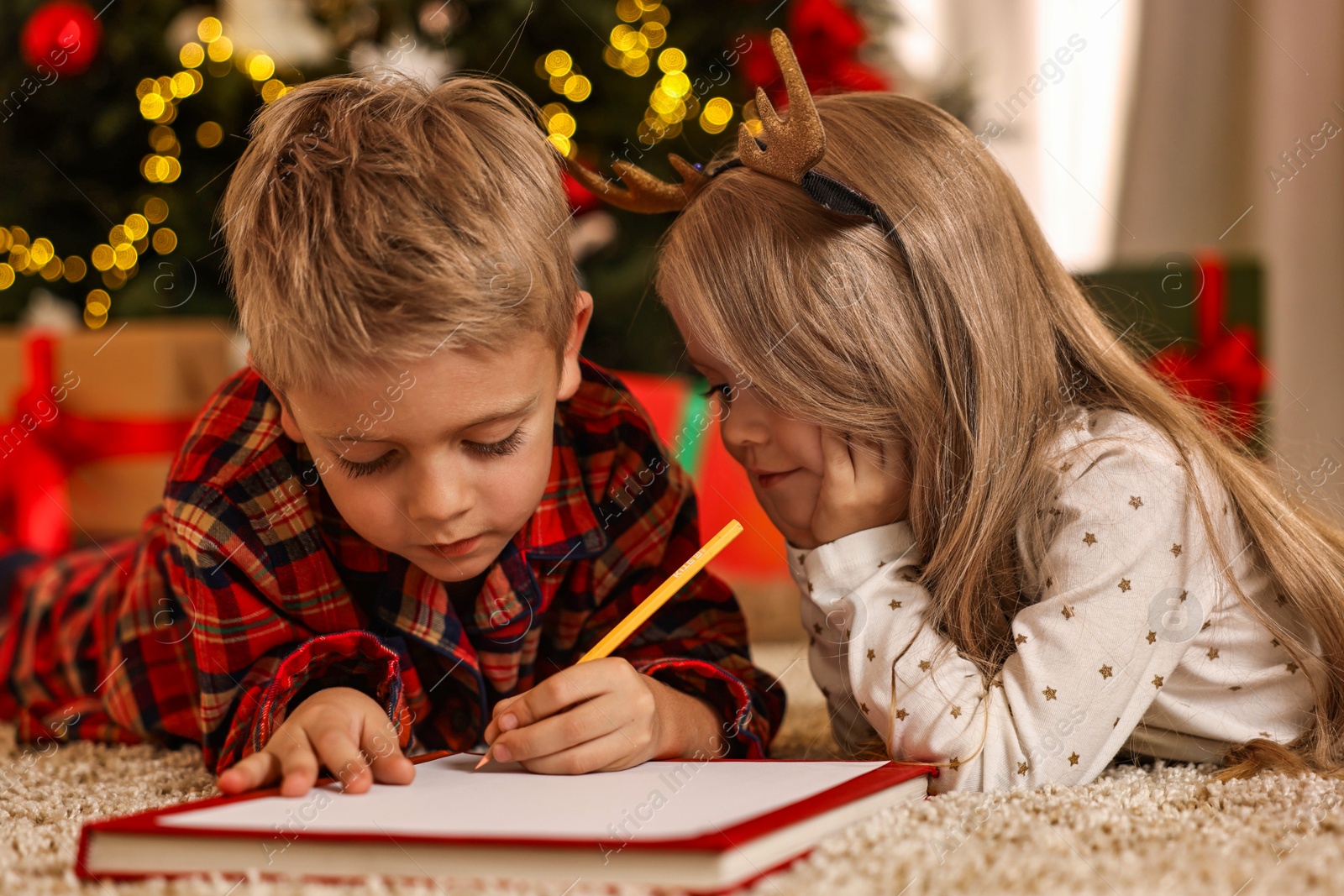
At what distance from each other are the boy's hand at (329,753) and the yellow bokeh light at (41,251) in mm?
1243

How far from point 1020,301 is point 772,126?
0.20 metres

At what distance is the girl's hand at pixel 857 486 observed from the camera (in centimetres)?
Result: 74

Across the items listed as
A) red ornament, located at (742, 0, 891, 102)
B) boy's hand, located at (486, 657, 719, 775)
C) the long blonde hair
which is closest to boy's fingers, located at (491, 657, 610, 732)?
boy's hand, located at (486, 657, 719, 775)

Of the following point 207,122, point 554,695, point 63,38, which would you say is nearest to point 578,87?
point 207,122

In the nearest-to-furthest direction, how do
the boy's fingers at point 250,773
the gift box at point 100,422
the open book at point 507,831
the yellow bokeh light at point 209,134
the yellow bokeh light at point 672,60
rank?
the open book at point 507,831
the boy's fingers at point 250,773
the gift box at point 100,422
the yellow bokeh light at point 672,60
the yellow bokeh light at point 209,134

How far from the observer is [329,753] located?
58 centimetres

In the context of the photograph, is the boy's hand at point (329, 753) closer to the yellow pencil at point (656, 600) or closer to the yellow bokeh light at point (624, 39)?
the yellow pencil at point (656, 600)

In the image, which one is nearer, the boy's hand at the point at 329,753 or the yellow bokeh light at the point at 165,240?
the boy's hand at the point at 329,753

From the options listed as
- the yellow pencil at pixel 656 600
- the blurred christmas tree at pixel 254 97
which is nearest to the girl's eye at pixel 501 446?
the yellow pencil at pixel 656 600

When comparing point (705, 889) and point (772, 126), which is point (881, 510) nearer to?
point (772, 126)

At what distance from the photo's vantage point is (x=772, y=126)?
733 mm

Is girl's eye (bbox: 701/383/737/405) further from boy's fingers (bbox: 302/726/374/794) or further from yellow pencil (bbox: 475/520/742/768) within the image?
boy's fingers (bbox: 302/726/374/794)

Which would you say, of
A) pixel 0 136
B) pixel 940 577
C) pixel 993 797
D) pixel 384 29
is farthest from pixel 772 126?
pixel 0 136

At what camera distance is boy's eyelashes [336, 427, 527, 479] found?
25.2 inches
